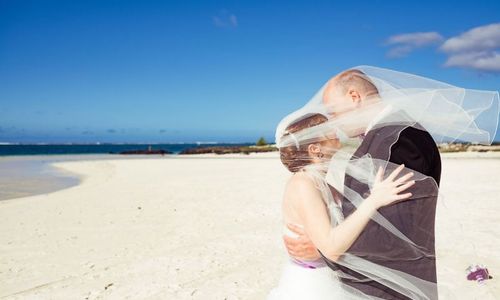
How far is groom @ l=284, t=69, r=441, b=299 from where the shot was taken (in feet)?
7.04

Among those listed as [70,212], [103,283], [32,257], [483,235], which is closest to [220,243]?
[103,283]

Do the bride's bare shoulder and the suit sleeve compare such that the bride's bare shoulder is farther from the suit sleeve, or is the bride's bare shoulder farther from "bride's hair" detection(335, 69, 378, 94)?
"bride's hair" detection(335, 69, 378, 94)

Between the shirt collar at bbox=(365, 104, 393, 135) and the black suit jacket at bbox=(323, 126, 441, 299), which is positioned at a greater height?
the shirt collar at bbox=(365, 104, 393, 135)

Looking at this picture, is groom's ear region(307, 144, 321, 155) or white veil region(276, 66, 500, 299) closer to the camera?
white veil region(276, 66, 500, 299)

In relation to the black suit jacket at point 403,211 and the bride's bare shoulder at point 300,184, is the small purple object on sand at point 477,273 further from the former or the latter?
the bride's bare shoulder at point 300,184

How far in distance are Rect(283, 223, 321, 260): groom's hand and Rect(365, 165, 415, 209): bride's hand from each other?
635mm

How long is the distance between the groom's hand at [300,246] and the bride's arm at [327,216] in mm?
176

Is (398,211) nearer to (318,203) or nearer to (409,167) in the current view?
(409,167)

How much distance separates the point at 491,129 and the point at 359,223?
1109 mm

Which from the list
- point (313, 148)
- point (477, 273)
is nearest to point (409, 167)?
point (313, 148)

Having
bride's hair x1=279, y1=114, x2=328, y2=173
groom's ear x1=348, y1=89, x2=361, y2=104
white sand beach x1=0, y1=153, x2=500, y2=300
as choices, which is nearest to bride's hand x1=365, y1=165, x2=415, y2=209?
groom's ear x1=348, y1=89, x2=361, y2=104

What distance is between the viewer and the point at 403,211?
213 cm

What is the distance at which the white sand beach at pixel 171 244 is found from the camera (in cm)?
529

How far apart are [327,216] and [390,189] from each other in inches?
15.8
